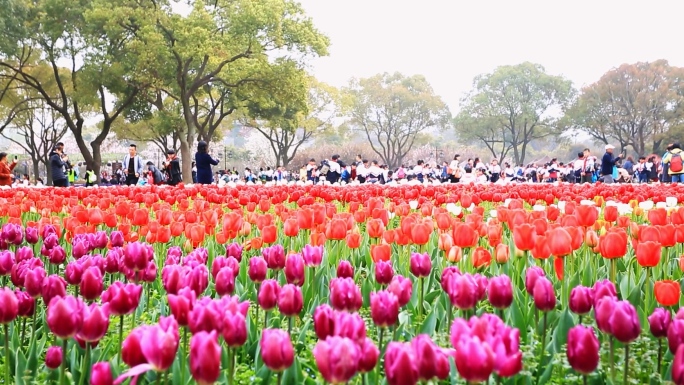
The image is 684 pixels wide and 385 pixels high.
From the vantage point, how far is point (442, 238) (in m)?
3.14

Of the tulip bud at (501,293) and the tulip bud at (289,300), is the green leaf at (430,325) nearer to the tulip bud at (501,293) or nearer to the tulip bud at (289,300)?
the tulip bud at (501,293)

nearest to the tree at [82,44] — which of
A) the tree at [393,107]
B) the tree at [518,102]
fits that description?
the tree at [393,107]

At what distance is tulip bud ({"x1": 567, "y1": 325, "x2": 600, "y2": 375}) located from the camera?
4.49ft

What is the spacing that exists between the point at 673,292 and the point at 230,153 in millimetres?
78697

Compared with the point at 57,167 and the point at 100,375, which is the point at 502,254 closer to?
the point at 100,375

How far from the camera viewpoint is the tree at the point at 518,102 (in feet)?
193

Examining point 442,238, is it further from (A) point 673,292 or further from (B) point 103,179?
(B) point 103,179

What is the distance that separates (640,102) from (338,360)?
2163 inches

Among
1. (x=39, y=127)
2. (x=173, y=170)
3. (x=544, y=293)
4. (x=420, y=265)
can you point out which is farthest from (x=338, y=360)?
(x=39, y=127)

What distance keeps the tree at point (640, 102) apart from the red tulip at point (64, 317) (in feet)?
179

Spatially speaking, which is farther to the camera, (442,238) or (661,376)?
(442,238)

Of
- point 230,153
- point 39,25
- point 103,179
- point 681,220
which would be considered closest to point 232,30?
point 39,25

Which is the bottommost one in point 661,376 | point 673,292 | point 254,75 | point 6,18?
point 661,376

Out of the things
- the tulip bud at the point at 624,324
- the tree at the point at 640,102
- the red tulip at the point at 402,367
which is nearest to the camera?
the red tulip at the point at 402,367
